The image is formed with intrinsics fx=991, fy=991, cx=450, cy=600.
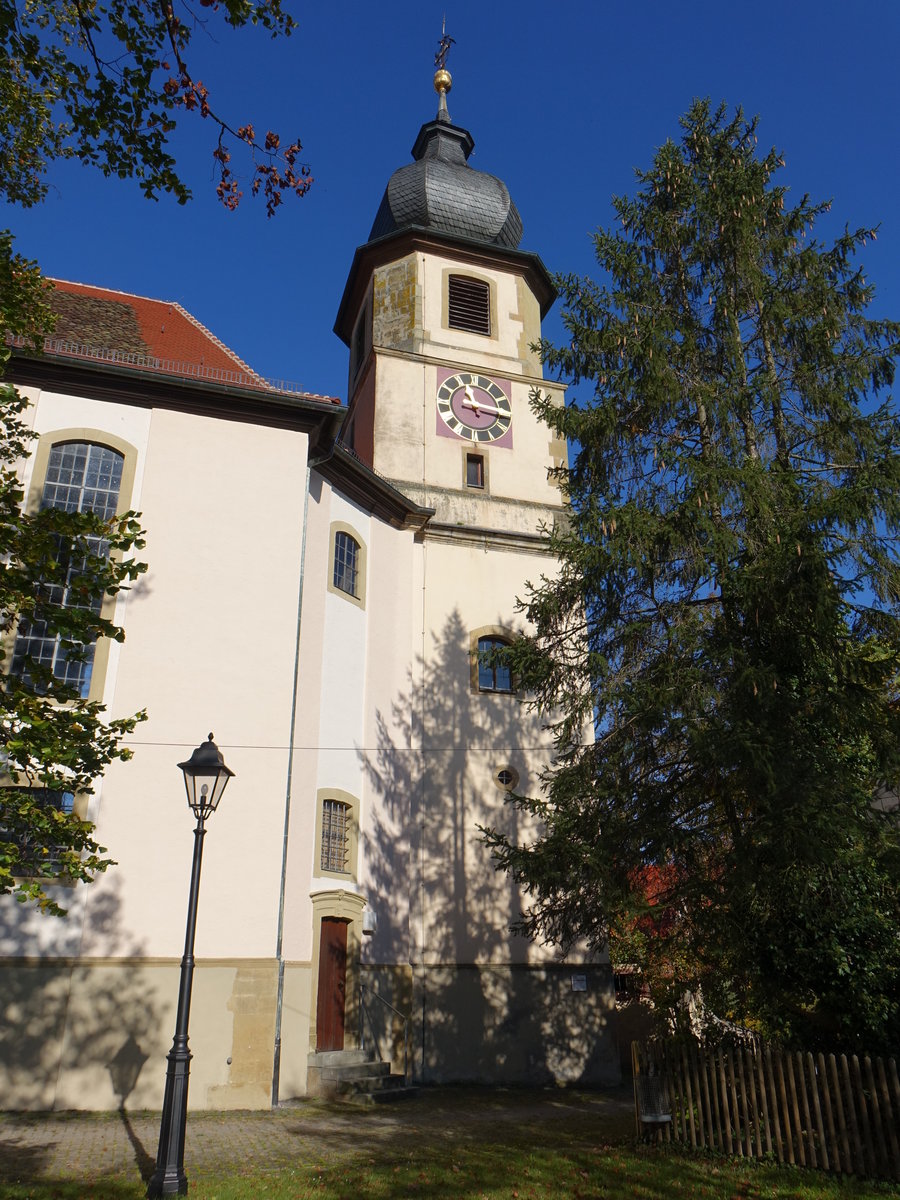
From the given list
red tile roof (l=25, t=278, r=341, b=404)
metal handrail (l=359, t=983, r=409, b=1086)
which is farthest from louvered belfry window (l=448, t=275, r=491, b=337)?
metal handrail (l=359, t=983, r=409, b=1086)

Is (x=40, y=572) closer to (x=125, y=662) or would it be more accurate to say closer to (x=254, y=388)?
(x=125, y=662)

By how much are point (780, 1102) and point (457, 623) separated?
37.4ft

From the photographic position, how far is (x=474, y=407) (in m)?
22.0

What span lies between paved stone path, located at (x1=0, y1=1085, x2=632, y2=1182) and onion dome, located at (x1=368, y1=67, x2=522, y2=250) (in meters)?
18.3

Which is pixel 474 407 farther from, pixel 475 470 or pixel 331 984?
→ pixel 331 984

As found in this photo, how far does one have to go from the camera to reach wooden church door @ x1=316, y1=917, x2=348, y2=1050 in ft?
50.0

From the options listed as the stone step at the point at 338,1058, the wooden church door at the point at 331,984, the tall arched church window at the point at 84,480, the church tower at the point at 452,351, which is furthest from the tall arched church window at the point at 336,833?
the church tower at the point at 452,351

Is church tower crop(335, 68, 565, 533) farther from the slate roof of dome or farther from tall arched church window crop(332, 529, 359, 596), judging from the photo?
tall arched church window crop(332, 529, 359, 596)

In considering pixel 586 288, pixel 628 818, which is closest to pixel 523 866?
pixel 628 818

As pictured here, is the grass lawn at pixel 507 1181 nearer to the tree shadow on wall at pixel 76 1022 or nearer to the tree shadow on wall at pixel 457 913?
the tree shadow on wall at pixel 76 1022

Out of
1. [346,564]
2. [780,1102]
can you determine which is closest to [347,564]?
[346,564]

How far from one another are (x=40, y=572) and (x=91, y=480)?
7460mm

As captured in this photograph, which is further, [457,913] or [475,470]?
[475,470]

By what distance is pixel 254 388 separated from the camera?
16062 millimetres
